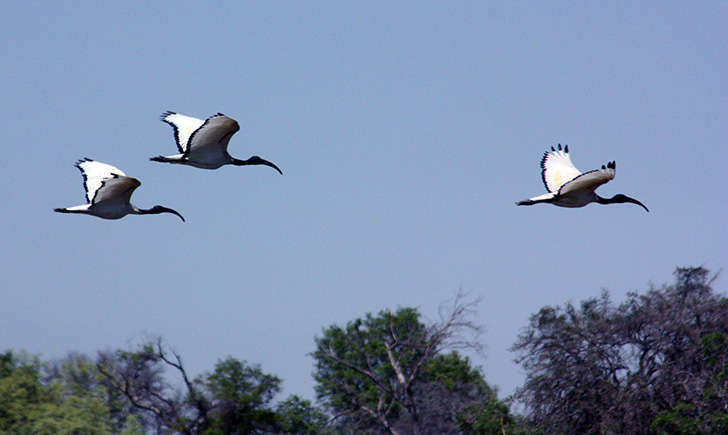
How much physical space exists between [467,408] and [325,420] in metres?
11.4

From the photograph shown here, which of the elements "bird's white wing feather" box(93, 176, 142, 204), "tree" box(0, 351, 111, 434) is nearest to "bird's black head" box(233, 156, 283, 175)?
"bird's white wing feather" box(93, 176, 142, 204)

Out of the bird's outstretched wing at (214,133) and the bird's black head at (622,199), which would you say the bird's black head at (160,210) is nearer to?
the bird's outstretched wing at (214,133)

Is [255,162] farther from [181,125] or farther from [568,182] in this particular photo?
[568,182]

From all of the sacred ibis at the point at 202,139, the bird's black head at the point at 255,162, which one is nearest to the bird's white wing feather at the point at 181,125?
the sacred ibis at the point at 202,139

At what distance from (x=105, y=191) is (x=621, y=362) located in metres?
16.8

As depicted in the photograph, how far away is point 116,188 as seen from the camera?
18156mm

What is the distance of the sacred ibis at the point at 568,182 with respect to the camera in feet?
54.3

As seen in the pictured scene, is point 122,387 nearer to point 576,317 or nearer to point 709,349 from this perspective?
point 576,317

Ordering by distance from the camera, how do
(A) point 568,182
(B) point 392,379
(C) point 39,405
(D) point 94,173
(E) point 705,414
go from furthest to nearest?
(B) point 392,379
(C) point 39,405
(E) point 705,414
(D) point 94,173
(A) point 568,182

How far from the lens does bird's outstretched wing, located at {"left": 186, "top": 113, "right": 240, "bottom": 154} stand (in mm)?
17984

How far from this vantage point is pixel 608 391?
96.1 feet

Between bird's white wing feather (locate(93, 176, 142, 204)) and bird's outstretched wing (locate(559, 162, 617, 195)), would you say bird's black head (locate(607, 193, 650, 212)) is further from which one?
bird's white wing feather (locate(93, 176, 142, 204))

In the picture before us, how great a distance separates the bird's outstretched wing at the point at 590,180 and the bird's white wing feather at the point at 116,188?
6.57m

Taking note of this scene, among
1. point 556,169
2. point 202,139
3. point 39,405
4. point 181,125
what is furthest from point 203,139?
point 39,405
